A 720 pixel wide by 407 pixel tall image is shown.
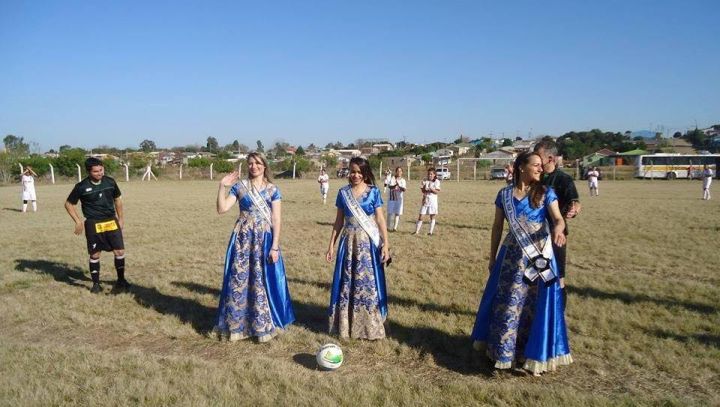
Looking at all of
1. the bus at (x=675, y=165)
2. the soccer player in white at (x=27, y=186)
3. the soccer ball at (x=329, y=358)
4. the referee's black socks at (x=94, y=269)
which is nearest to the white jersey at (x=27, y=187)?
the soccer player in white at (x=27, y=186)

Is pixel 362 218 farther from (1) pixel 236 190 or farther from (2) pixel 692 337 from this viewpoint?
(2) pixel 692 337

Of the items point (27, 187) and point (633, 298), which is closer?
point (633, 298)

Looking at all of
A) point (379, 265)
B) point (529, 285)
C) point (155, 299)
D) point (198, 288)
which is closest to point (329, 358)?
point (379, 265)

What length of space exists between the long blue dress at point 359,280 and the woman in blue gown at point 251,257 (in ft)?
2.38

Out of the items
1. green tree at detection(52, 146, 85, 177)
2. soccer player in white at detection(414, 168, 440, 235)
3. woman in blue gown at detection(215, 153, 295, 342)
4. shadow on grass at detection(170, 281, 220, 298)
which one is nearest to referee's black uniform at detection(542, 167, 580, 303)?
woman in blue gown at detection(215, 153, 295, 342)

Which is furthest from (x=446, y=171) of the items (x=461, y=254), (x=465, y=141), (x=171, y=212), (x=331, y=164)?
(x=465, y=141)

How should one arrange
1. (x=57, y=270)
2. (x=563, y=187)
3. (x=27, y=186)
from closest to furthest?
(x=563, y=187) → (x=57, y=270) → (x=27, y=186)

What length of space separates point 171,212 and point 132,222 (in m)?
3.00

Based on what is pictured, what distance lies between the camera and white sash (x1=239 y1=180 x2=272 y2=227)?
16.4 ft

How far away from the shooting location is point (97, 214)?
687 centimetres

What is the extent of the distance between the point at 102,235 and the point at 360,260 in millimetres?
4316

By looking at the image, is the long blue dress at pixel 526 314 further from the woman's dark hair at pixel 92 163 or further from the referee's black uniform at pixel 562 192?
the woman's dark hair at pixel 92 163

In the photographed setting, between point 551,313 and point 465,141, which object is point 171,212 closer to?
point 551,313

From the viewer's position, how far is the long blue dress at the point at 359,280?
4.98 metres
